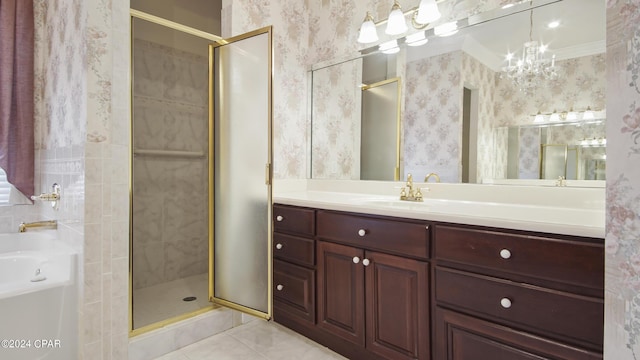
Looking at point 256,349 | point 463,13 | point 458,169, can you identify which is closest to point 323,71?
point 463,13

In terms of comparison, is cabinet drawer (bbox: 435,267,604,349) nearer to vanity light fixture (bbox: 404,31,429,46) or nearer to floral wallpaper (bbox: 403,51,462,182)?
floral wallpaper (bbox: 403,51,462,182)

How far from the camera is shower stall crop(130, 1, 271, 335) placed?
1.99 metres

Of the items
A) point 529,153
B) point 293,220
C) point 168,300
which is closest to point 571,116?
point 529,153

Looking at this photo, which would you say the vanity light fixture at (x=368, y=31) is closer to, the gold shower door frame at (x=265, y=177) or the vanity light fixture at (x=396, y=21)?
the vanity light fixture at (x=396, y=21)

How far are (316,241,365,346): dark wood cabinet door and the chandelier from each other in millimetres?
1224

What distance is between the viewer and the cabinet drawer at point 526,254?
3.21 ft

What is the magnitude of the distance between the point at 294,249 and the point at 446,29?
160cm

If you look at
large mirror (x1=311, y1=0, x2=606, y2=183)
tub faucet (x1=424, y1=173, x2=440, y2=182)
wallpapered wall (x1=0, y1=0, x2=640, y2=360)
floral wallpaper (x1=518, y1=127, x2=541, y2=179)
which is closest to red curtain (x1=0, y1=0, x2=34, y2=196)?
wallpapered wall (x1=0, y1=0, x2=640, y2=360)

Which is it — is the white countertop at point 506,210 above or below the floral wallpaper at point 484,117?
below

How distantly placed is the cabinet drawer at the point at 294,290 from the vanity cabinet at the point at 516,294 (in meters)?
0.76

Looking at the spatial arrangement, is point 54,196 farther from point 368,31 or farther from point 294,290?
point 368,31

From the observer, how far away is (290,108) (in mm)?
2537

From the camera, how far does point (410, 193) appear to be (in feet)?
6.26

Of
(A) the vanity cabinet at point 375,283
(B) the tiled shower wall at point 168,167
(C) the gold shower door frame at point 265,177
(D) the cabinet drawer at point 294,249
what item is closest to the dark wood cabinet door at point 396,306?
(A) the vanity cabinet at point 375,283
